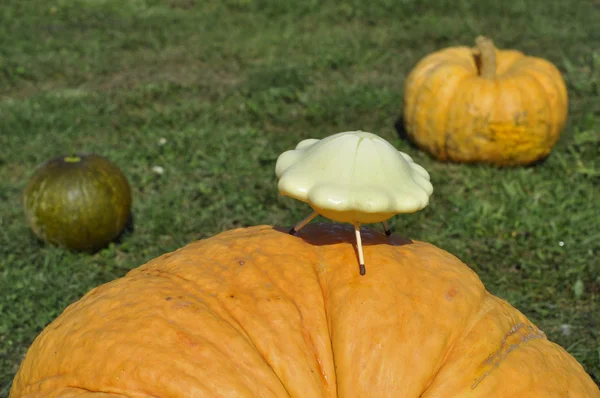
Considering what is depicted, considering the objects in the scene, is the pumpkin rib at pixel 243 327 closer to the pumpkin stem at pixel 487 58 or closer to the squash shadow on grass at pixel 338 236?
the squash shadow on grass at pixel 338 236

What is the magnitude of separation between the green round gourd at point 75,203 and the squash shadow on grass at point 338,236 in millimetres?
2265

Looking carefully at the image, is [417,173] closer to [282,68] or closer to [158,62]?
[282,68]

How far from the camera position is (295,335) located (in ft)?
7.02

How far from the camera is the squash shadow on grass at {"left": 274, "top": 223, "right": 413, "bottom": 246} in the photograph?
8.36 ft

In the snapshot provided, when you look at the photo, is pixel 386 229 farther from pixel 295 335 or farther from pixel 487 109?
pixel 487 109

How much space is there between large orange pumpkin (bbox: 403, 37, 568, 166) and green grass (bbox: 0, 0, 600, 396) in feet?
0.61

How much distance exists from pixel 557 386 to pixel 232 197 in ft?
11.2

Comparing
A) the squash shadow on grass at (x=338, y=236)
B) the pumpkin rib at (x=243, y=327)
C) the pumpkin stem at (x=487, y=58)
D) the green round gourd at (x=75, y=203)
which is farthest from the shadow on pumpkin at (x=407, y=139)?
the pumpkin rib at (x=243, y=327)

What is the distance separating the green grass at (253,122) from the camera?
14.7 ft

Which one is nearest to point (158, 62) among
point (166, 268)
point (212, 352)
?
point (166, 268)

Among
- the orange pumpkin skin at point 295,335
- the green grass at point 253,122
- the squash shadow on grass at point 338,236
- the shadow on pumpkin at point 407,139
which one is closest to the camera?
the orange pumpkin skin at point 295,335

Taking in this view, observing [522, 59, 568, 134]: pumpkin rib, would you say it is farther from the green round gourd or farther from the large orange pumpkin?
the green round gourd

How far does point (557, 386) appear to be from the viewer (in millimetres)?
2186

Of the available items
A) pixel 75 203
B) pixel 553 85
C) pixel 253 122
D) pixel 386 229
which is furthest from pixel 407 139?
pixel 386 229
